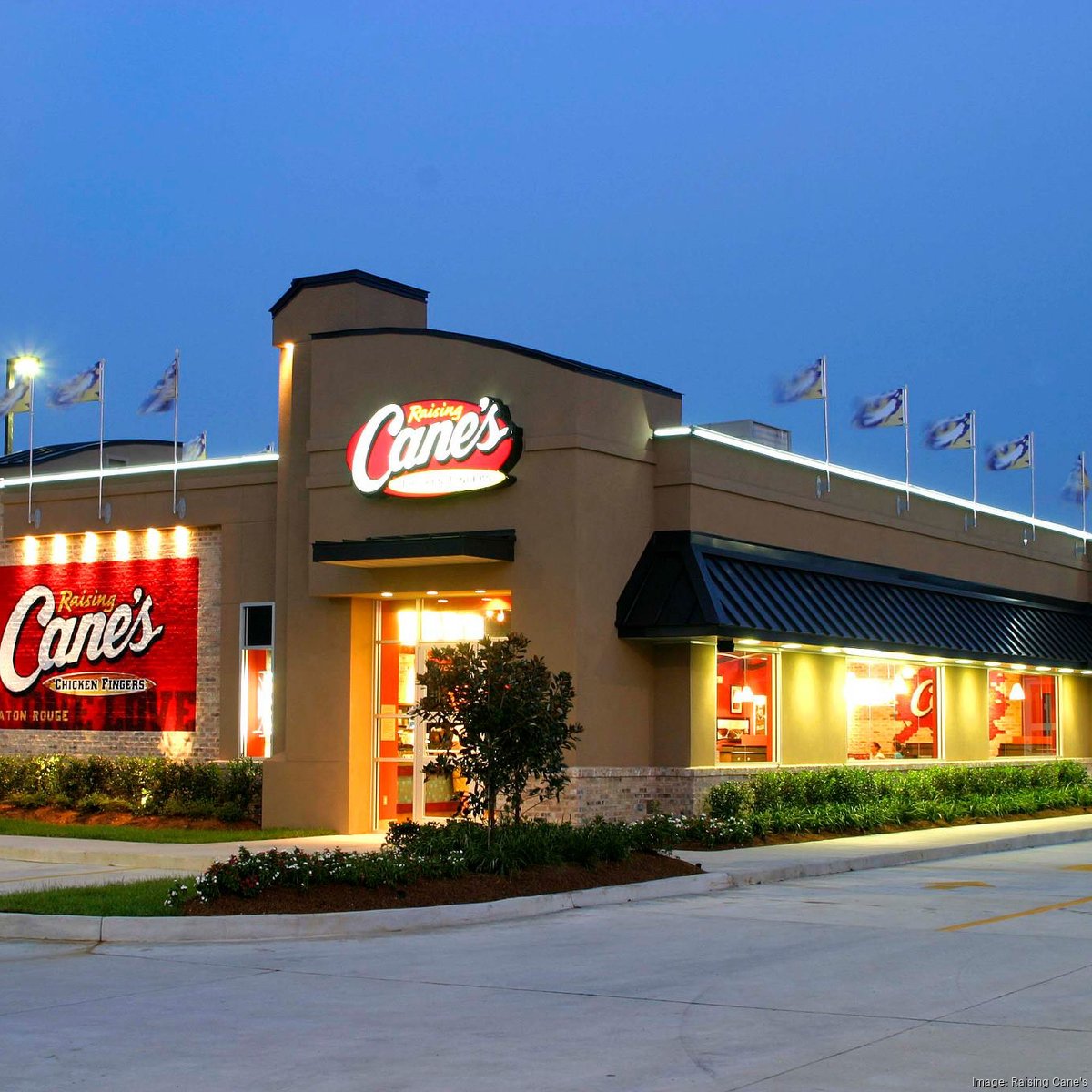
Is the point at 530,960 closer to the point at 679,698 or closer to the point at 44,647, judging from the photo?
the point at 679,698

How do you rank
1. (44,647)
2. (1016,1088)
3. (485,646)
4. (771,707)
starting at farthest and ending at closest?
(44,647)
(771,707)
(485,646)
(1016,1088)

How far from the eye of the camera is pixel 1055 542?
131 ft

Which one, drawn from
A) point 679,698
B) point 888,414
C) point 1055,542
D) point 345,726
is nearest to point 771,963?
point 679,698

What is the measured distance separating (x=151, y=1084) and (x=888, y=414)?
26.6 metres

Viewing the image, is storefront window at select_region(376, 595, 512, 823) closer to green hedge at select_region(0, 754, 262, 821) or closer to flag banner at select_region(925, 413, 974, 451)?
green hedge at select_region(0, 754, 262, 821)

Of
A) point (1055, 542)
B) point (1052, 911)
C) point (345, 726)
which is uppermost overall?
point (1055, 542)

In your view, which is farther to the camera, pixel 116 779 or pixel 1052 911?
pixel 116 779

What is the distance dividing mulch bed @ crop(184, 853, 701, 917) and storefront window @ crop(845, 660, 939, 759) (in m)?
12.0

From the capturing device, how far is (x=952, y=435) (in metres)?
35.6

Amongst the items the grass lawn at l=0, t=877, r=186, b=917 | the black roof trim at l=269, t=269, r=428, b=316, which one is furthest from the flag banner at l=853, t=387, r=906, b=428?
the grass lawn at l=0, t=877, r=186, b=917

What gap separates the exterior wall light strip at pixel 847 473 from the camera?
1037 inches

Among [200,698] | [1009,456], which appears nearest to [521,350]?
[200,698]

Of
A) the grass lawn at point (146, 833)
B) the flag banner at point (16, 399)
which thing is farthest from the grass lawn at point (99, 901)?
the flag banner at point (16, 399)

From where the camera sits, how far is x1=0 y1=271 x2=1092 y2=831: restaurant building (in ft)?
81.8
